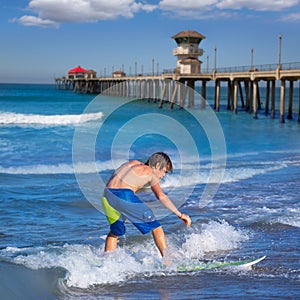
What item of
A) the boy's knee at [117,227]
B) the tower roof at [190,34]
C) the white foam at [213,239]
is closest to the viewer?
the boy's knee at [117,227]

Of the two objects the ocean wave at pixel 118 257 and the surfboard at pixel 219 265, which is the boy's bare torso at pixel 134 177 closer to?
the ocean wave at pixel 118 257

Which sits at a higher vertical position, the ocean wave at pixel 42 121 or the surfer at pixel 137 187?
the surfer at pixel 137 187

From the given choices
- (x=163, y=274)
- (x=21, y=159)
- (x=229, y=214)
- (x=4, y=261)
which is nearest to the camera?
(x=163, y=274)

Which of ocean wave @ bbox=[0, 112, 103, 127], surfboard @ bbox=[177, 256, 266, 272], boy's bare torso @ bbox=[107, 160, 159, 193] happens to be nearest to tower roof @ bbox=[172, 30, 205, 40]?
ocean wave @ bbox=[0, 112, 103, 127]

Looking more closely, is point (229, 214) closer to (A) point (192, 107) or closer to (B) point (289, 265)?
(B) point (289, 265)

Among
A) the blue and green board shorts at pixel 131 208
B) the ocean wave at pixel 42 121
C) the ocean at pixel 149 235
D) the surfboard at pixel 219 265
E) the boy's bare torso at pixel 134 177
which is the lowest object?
the ocean wave at pixel 42 121

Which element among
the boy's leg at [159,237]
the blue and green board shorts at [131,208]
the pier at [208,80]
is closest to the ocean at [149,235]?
the boy's leg at [159,237]

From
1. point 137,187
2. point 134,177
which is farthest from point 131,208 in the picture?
point 134,177

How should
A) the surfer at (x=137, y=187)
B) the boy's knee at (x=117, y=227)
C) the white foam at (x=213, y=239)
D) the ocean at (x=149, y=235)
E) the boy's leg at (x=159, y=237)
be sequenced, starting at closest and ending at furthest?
the ocean at (x=149, y=235)
the surfer at (x=137, y=187)
the boy's leg at (x=159, y=237)
the boy's knee at (x=117, y=227)
the white foam at (x=213, y=239)

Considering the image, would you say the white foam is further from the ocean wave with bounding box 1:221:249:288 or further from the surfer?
the surfer

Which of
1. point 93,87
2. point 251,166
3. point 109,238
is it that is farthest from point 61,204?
point 93,87

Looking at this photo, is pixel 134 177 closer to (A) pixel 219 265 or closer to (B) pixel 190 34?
(A) pixel 219 265

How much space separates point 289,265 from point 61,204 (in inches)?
190

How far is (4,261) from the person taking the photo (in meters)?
5.61
